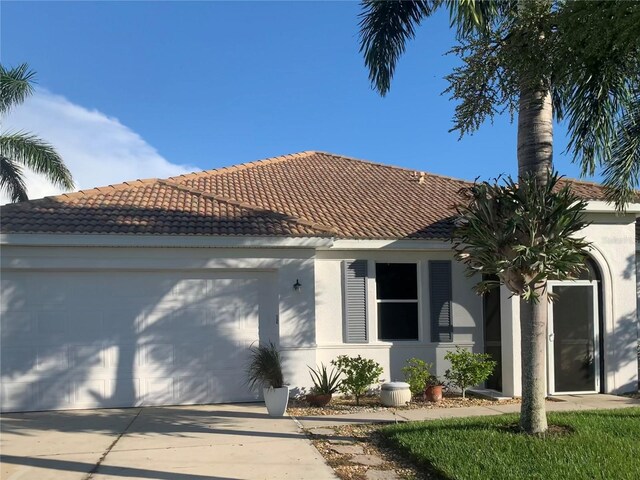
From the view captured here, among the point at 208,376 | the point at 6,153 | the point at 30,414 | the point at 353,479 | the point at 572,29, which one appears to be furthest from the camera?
the point at 6,153

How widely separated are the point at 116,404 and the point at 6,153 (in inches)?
570

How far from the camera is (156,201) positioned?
486 inches

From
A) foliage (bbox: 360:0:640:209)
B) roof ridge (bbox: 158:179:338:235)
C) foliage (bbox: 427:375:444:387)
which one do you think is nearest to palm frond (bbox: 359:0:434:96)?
foliage (bbox: 360:0:640:209)

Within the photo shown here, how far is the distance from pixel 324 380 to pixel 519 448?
178 inches

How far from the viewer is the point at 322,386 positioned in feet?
35.4

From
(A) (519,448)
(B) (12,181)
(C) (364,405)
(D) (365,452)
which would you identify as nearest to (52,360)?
(C) (364,405)

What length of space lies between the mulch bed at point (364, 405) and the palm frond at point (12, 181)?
17158 mm

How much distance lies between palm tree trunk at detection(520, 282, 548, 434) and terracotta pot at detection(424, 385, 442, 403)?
11.2 feet

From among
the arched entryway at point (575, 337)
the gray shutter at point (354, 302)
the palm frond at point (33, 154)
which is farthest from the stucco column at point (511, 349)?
the palm frond at point (33, 154)

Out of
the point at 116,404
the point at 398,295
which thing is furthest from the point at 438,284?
the point at 116,404

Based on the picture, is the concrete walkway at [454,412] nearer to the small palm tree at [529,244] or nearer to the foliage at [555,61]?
the small palm tree at [529,244]

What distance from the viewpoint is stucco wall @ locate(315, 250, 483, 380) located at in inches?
465

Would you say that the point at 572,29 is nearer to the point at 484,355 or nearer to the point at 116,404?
the point at 484,355

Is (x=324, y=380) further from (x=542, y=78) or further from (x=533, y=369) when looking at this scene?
(x=542, y=78)
